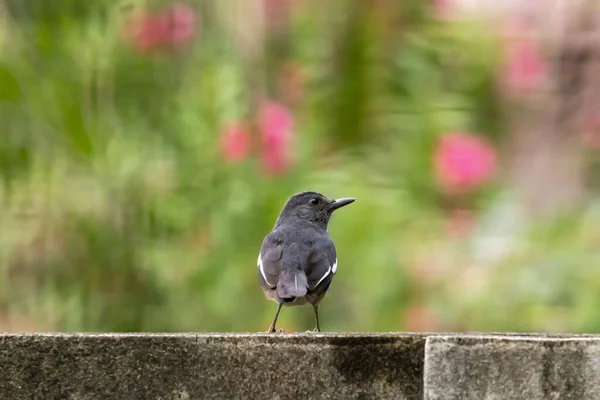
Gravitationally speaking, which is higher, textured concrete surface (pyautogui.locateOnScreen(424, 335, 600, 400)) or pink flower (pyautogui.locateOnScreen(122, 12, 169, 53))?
pink flower (pyautogui.locateOnScreen(122, 12, 169, 53))

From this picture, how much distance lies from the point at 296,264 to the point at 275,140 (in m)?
1.46

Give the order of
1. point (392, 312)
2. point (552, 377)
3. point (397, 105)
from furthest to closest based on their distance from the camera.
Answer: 1. point (397, 105)
2. point (392, 312)
3. point (552, 377)

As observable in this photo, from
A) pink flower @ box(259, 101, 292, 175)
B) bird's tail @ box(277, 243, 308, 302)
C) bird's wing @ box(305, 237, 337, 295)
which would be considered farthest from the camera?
pink flower @ box(259, 101, 292, 175)

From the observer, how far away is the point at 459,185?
18.2ft

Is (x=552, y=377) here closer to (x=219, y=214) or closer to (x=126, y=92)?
(x=219, y=214)

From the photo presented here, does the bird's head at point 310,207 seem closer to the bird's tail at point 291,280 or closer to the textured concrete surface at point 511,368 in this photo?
the bird's tail at point 291,280

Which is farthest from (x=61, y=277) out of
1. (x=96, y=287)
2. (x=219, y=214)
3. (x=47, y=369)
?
(x=47, y=369)

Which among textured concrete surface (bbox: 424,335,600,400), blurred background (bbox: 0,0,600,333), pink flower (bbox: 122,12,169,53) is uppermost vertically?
pink flower (bbox: 122,12,169,53)

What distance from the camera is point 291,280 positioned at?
4031 millimetres

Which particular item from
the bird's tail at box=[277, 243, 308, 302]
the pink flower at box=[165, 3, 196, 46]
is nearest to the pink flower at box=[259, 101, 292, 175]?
the pink flower at box=[165, 3, 196, 46]

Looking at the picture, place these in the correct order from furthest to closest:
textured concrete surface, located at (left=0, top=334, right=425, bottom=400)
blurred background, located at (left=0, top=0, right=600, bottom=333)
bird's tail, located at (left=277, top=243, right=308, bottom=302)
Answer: blurred background, located at (left=0, top=0, right=600, bottom=333)
bird's tail, located at (left=277, top=243, right=308, bottom=302)
textured concrete surface, located at (left=0, top=334, right=425, bottom=400)

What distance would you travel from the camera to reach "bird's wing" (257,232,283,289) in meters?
4.11

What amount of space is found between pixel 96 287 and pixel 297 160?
3.53 feet

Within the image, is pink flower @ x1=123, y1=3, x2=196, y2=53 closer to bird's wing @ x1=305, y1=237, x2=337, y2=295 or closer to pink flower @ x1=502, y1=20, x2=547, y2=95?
pink flower @ x1=502, y1=20, x2=547, y2=95
